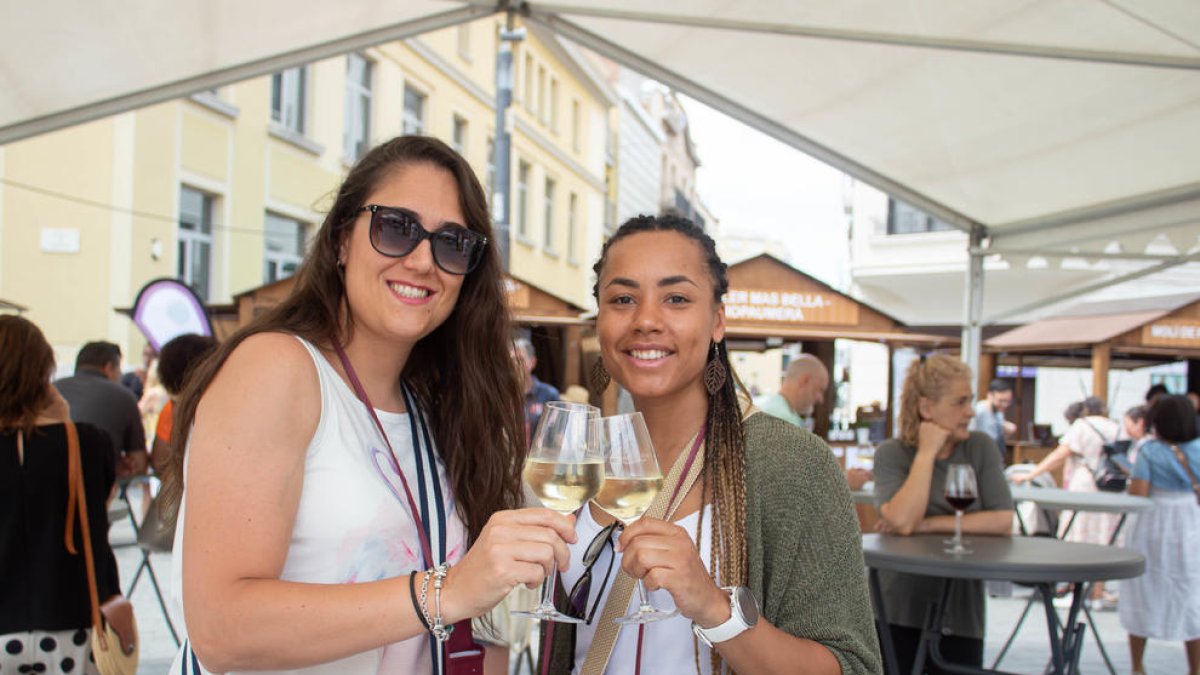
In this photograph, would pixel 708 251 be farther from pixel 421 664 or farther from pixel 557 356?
pixel 557 356

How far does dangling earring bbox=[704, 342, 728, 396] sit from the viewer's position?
1.83m

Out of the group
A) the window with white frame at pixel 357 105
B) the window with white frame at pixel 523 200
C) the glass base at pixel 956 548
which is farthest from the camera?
the window with white frame at pixel 523 200

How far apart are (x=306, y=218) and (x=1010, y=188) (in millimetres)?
11844

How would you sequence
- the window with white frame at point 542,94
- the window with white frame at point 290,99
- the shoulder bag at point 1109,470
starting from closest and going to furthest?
the shoulder bag at point 1109,470 < the window with white frame at point 290,99 < the window with white frame at point 542,94

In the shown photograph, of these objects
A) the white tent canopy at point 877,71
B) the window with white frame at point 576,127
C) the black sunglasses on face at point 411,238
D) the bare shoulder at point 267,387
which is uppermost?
the window with white frame at point 576,127

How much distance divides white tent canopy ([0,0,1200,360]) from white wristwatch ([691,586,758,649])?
8.96ft

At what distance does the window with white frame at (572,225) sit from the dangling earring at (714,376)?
25600 mm

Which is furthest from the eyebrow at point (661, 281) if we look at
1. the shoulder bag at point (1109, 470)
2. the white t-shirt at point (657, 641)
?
the shoulder bag at point (1109, 470)

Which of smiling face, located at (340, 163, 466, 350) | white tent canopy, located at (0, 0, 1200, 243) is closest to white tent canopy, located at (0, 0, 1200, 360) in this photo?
white tent canopy, located at (0, 0, 1200, 243)

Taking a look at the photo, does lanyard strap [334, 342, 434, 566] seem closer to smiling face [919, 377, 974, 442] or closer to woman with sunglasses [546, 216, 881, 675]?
woman with sunglasses [546, 216, 881, 675]

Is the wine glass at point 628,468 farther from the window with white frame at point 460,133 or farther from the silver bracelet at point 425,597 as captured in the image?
the window with white frame at point 460,133

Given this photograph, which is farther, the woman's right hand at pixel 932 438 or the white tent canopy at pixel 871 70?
the woman's right hand at pixel 932 438

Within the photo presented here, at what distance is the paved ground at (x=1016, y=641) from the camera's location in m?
5.33

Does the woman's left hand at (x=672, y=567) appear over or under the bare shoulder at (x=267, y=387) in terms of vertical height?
under
